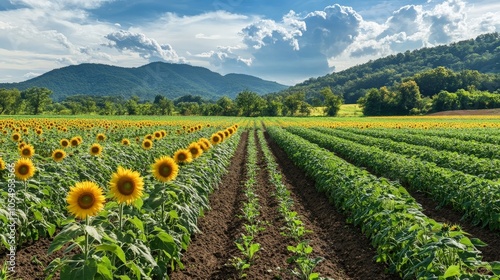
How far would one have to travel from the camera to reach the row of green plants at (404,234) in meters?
3.80

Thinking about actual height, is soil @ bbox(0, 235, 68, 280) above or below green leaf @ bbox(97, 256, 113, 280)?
below

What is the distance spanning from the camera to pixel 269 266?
5945 millimetres

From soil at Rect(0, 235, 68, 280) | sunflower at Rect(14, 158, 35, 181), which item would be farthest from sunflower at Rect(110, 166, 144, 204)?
sunflower at Rect(14, 158, 35, 181)

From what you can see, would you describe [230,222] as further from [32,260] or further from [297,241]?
[32,260]

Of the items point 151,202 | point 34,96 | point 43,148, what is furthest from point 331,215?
point 34,96

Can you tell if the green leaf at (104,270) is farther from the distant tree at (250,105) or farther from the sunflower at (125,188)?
the distant tree at (250,105)

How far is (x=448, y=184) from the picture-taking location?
948 cm

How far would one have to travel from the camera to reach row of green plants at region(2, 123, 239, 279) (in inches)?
132

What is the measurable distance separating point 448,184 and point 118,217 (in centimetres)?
816

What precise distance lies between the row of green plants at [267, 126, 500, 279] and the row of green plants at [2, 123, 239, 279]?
2796 millimetres

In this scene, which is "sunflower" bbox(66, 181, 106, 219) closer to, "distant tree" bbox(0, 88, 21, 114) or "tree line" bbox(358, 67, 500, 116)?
"tree line" bbox(358, 67, 500, 116)

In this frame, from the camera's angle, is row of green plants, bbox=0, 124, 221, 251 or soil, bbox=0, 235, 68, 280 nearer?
soil, bbox=0, 235, 68, 280

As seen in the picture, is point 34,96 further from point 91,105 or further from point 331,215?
point 331,215

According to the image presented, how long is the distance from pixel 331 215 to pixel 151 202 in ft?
17.7
